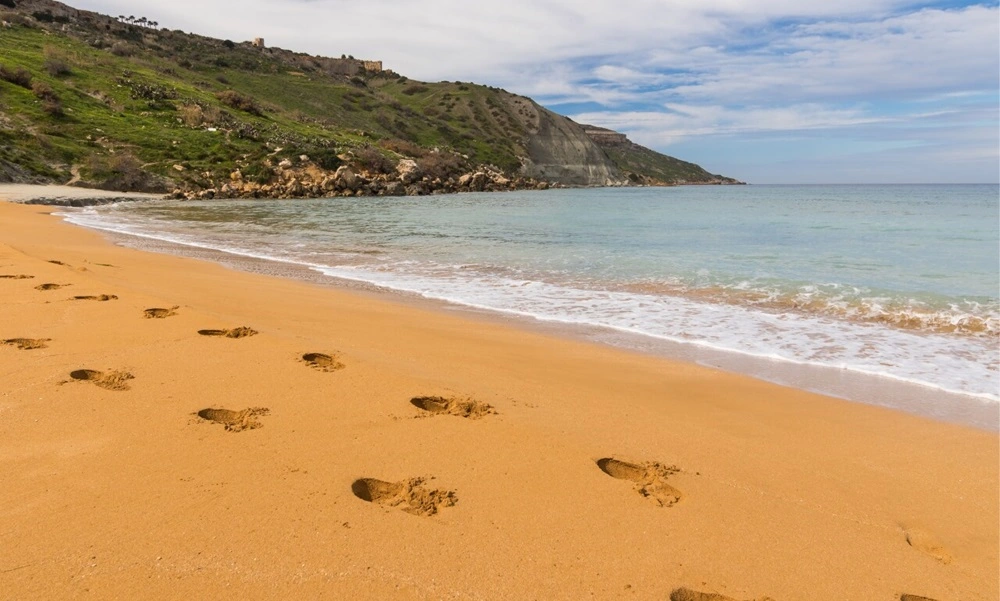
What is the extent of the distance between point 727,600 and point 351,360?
3.27 meters

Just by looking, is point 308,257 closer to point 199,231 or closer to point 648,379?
point 199,231

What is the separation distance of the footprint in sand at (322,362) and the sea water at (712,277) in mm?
3063

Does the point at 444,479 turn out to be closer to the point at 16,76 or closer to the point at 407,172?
the point at 407,172

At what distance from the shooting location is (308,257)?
1298 centimetres

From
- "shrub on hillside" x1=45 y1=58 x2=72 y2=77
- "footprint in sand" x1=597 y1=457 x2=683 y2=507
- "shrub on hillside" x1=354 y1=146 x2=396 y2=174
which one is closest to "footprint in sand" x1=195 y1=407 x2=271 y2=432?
"footprint in sand" x1=597 y1=457 x2=683 y2=507

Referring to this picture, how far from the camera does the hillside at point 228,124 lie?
34.2 meters

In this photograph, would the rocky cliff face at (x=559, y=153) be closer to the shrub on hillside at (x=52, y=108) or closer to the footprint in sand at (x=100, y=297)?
the shrub on hillside at (x=52, y=108)

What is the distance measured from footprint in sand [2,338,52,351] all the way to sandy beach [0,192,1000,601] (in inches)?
1.0

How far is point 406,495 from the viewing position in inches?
108

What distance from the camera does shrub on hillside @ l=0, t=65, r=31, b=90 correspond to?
3728 cm

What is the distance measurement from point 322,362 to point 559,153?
9381 cm

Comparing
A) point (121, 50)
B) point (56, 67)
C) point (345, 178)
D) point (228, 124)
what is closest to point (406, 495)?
point (345, 178)

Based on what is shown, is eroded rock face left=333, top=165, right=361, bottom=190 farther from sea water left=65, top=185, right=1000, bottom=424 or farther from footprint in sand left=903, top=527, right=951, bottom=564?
footprint in sand left=903, top=527, right=951, bottom=564

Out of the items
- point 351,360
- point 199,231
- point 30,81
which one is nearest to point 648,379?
point 351,360
